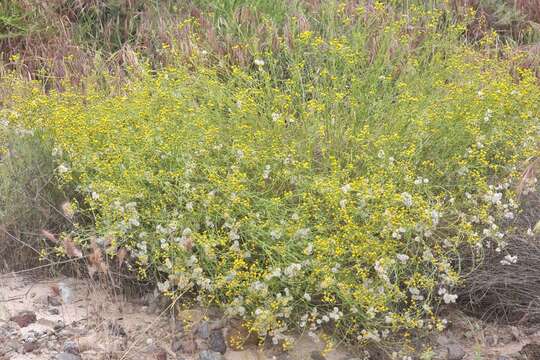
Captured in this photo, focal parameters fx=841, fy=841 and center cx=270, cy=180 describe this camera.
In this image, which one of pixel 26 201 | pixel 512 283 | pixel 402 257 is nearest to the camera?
pixel 402 257

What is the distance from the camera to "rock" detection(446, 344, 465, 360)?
11.9ft

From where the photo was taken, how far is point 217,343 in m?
3.52

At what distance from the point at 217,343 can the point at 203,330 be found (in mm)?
90

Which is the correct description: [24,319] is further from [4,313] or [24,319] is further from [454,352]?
[454,352]

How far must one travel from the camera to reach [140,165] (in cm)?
383

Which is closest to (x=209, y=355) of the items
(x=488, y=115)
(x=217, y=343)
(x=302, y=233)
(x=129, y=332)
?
(x=217, y=343)

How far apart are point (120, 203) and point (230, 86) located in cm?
123

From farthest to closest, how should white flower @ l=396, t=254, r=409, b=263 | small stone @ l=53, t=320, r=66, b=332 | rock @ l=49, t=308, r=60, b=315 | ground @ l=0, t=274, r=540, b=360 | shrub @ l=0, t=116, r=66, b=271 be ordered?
shrub @ l=0, t=116, r=66, b=271
rock @ l=49, t=308, r=60, b=315
small stone @ l=53, t=320, r=66, b=332
ground @ l=0, t=274, r=540, b=360
white flower @ l=396, t=254, r=409, b=263

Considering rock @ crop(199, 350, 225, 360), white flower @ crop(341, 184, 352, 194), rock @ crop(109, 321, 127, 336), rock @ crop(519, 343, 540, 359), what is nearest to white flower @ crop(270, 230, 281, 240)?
white flower @ crop(341, 184, 352, 194)

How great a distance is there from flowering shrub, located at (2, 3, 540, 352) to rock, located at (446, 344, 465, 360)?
0.55ft

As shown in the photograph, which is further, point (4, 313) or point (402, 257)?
point (4, 313)

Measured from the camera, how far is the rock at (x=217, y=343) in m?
3.52

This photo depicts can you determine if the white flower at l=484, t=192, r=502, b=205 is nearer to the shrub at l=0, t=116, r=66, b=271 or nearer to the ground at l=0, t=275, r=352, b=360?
the ground at l=0, t=275, r=352, b=360

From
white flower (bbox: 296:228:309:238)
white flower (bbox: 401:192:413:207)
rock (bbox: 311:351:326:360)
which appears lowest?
rock (bbox: 311:351:326:360)
